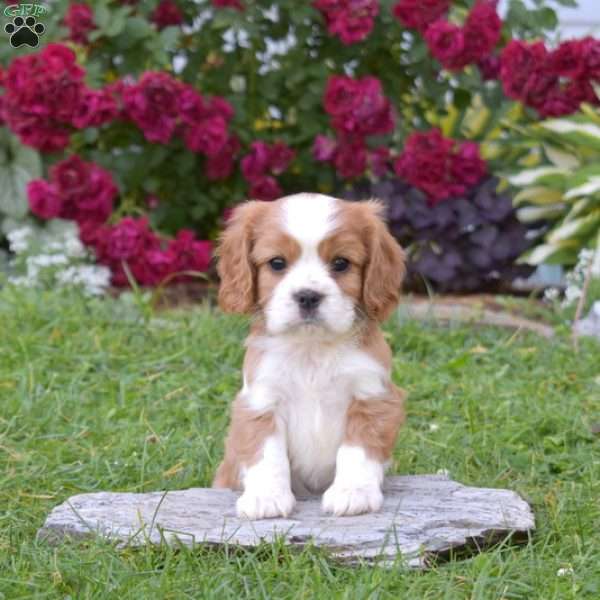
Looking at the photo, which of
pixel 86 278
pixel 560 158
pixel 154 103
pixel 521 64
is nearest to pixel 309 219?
pixel 86 278

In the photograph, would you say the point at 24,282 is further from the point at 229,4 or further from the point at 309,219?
the point at 309,219

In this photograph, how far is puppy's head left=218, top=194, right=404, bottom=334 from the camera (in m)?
3.57

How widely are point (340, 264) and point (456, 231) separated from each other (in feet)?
13.0

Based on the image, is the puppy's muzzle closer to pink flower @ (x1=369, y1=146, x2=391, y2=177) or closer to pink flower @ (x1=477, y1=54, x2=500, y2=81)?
pink flower @ (x1=369, y1=146, x2=391, y2=177)

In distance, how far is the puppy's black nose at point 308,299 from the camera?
3.52m

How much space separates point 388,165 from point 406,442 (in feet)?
10.9

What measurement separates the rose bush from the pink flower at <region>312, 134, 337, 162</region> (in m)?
0.01

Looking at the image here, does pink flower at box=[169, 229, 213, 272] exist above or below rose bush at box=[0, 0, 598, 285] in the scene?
below

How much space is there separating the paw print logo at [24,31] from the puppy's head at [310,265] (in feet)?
13.0

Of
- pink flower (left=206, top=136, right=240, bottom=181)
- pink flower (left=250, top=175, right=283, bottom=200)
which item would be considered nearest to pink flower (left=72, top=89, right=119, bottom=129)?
pink flower (left=206, top=136, right=240, bottom=181)

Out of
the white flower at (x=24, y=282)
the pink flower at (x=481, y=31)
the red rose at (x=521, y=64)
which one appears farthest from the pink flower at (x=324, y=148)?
the white flower at (x=24, y=282)

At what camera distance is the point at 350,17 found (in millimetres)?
7191

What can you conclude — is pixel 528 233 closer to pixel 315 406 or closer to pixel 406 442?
pixel 406 442

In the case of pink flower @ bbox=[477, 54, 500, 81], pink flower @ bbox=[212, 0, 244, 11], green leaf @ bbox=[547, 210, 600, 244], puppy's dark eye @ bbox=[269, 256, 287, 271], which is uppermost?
pink flower @ bbox=[212, 0, 244, 11]
